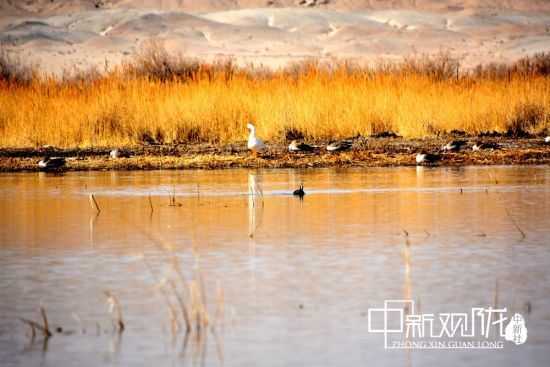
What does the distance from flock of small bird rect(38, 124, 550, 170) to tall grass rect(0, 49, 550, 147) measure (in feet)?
5.42

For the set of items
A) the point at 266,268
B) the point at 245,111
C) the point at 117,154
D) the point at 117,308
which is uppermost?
the point at 245,111

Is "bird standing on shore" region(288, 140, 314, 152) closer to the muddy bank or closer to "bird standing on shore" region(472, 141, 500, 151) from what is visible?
the muddy bank

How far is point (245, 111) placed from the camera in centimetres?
2147

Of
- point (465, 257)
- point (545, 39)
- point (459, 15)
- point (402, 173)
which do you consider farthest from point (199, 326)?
point (459, 15)

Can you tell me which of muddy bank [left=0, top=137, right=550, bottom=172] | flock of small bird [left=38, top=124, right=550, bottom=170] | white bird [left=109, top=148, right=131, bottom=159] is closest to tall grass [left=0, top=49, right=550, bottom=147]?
muddy bank [left=0, top=137, right=550, bottom=172]

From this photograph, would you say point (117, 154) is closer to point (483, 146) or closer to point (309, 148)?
point (309, 148)

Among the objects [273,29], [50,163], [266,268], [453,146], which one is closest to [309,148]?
[453,146]

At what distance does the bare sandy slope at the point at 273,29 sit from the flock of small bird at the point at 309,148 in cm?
5377

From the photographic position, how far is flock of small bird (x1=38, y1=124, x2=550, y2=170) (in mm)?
17281

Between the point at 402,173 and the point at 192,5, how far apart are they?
295 ft

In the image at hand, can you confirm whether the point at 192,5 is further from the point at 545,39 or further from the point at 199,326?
the point at 199,326

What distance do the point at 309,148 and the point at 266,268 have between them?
10.6 m

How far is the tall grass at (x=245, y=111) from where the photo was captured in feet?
68.8

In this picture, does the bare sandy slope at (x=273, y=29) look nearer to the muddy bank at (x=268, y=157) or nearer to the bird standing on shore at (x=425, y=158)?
the muddy bank at (x=268, y=157)
